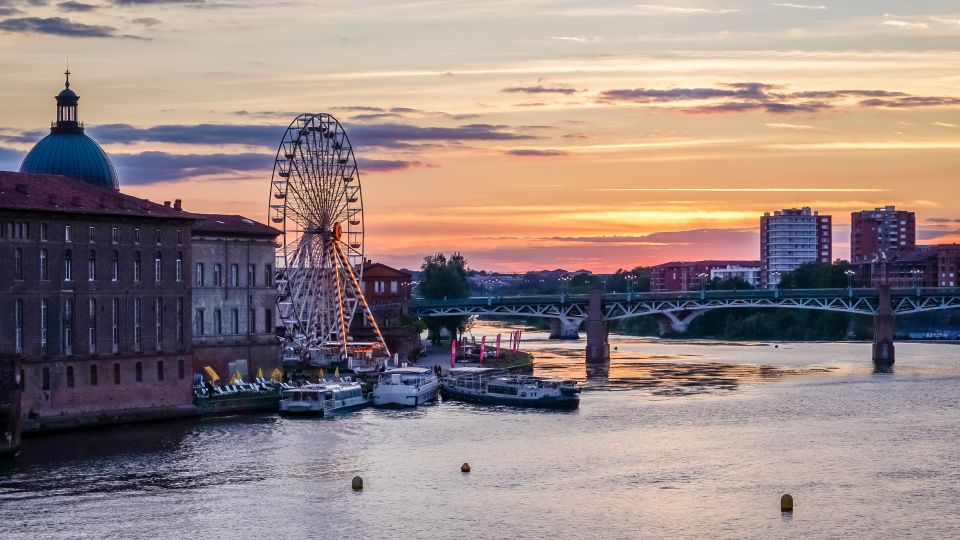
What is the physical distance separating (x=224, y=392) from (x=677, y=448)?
2968 cm

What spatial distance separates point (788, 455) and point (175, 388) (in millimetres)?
34791

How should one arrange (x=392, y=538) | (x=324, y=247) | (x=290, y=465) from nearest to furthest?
1. (x=392, y=538)
2. (x=290, y=465)
3. (x=324, y=247)

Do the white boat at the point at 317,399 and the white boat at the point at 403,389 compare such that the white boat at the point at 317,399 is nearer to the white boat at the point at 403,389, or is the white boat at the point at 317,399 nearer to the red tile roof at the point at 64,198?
the white boat at the point at 403,389

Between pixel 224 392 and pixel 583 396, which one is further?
pixel 583 396

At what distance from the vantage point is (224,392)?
99625mm

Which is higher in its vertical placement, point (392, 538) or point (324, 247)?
point (324, 247)

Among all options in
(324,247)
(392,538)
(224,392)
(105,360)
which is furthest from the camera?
(324,247)

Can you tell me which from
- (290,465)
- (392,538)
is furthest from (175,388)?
(392,538)

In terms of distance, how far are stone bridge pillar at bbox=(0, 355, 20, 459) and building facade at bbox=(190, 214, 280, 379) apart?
91.0ft

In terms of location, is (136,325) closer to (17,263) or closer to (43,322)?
(43,322)

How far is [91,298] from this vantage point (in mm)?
89500

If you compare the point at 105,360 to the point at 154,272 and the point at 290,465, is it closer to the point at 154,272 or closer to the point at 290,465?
the point at 154,272

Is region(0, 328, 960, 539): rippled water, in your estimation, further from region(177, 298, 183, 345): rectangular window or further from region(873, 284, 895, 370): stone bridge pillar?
region(873, 284, 895, 370): stone bridge pillar

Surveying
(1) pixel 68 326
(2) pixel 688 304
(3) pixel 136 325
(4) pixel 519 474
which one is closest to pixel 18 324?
(1) pixel 68 326
